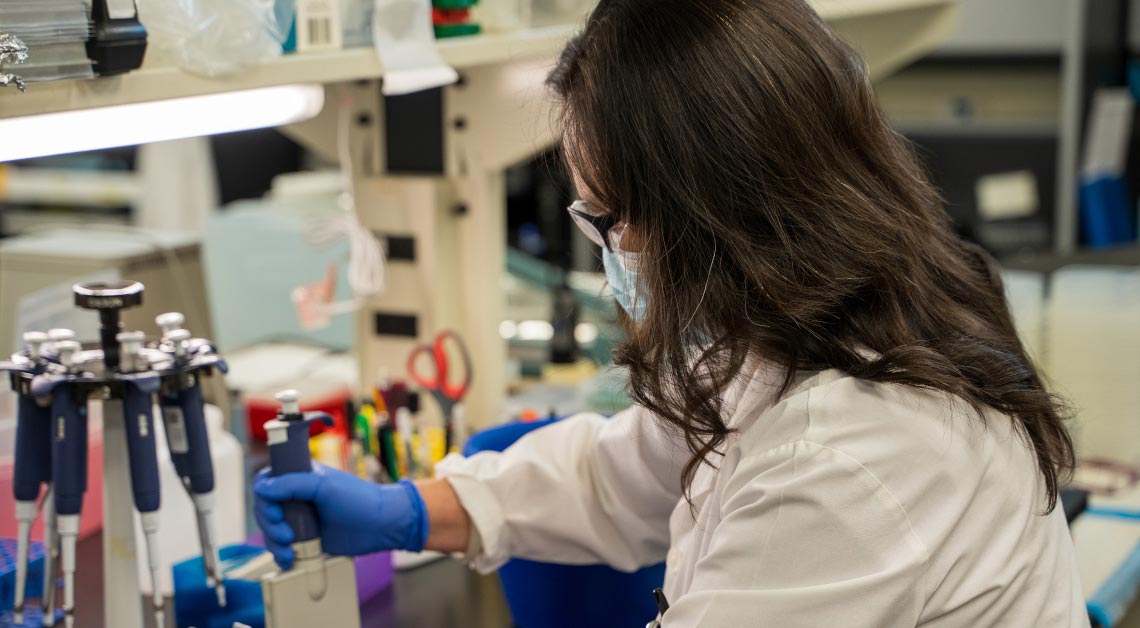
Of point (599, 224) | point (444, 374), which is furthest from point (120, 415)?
point (444, 374)

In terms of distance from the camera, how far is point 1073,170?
3.65 meters

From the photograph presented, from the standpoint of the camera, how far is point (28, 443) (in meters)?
1.01

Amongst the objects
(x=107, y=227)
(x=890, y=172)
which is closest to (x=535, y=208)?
(x=107, y=227)

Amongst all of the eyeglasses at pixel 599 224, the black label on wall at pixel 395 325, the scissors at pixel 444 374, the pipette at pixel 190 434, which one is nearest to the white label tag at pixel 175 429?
the pipette at pixel 190 434

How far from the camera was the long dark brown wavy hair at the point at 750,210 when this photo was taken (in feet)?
3.16

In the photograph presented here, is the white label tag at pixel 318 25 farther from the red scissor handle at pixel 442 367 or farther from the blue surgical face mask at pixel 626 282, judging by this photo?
the red scissor handle at pixel 442 367

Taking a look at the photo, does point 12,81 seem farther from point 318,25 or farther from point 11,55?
point 318,25

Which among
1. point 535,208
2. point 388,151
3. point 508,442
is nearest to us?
point 508,442

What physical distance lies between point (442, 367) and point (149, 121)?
68 centimetres

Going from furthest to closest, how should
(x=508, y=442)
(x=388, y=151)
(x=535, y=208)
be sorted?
(x=535, y=208) → (x=388, y=151) → (x=508, y=442)

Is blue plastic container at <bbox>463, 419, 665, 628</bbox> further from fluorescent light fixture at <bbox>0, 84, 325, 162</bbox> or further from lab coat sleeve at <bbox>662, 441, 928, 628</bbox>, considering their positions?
fluorescent light fixture at <bbox>0, 84, 325, 162</bbox>

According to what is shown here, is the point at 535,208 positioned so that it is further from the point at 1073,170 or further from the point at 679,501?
the point at 679,501

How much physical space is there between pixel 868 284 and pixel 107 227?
4.31ft

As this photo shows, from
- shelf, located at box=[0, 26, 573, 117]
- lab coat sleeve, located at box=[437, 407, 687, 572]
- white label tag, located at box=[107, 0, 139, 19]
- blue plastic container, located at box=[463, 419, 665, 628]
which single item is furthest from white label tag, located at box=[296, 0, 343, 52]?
blue plastic container, located at box=[463, 419, 665, 628]
